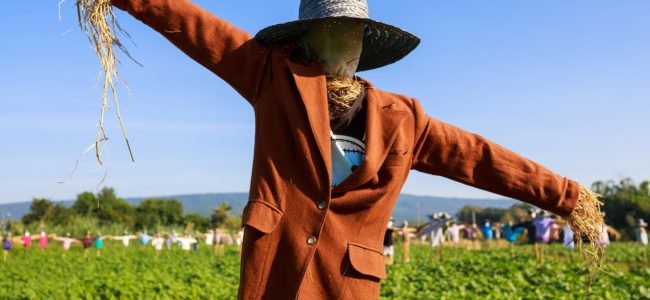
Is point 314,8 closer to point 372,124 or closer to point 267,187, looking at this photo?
point 372,124

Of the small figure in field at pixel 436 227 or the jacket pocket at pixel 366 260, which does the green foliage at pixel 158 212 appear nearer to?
the small figure in field at pixel 436 227

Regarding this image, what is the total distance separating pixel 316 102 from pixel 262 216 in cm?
38

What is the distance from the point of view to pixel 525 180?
233 cm

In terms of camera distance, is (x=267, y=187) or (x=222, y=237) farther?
(x=222, y=237)

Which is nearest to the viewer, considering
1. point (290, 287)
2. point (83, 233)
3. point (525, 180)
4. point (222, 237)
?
point (290, 287)

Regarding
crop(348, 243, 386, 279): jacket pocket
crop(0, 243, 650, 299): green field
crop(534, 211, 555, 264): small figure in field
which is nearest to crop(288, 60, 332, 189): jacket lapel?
crop(348, 243, 386, 279): jacket pocket

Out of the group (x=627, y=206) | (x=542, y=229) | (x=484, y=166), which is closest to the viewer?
(x=484, y=166)

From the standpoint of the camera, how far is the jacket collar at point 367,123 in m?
2.03

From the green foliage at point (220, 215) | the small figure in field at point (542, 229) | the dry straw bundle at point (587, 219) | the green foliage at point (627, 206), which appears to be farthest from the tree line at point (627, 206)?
the dry straw bundle at point (587, 219)

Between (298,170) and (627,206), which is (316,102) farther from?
(627,206)

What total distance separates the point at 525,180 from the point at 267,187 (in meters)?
0.91

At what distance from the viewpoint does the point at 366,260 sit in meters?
2.11

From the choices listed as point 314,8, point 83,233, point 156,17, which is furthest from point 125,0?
point 83,233

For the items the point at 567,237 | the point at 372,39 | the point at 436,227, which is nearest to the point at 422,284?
the point at 567,237
